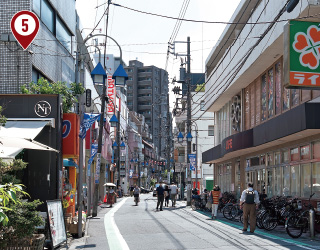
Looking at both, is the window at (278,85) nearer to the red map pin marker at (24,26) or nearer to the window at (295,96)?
the window at (295,96)

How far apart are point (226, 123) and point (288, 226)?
24.5m

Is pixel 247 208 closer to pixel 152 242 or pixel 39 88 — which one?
pixel 152 242

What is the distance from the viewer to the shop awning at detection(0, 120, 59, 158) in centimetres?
1023

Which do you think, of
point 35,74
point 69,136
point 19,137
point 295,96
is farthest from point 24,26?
point 295,96

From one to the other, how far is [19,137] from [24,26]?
24.0 feet

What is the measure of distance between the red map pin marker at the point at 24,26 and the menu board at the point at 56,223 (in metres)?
6.67

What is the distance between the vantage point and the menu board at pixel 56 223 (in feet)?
38.3

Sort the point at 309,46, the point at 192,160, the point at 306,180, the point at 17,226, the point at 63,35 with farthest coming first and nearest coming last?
the point at 192,160 < the point at 63,35 < the point at 306,180 < the point at 309,46 < the point at 17,226

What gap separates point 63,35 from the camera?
25719 mm

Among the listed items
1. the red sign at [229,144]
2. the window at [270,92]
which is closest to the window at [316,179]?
the window at [270,92]

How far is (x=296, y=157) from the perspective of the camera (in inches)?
920

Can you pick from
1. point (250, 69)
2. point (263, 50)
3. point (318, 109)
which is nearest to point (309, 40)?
point (318, 109)

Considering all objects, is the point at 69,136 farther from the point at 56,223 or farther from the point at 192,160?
the point at 192,160

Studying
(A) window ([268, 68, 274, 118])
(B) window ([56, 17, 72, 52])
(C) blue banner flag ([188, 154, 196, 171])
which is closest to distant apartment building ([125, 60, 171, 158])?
(C) blue banner flag ([188, 154, 196, 171])
